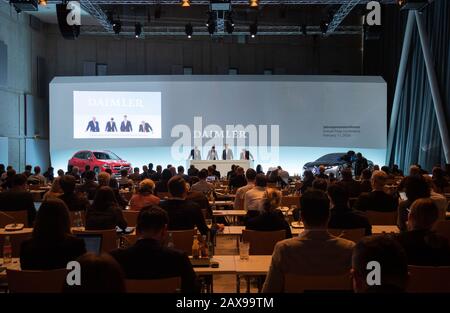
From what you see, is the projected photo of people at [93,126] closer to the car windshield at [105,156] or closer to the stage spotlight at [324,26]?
the car windshield at [105,156]

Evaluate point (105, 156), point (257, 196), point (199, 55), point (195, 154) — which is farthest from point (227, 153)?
point (257, 196)

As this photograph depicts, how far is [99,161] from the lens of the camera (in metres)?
18.4

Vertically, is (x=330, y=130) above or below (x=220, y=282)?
above

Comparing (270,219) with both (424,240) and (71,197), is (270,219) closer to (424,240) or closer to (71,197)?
(424,240)

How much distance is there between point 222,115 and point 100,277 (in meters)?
17.3

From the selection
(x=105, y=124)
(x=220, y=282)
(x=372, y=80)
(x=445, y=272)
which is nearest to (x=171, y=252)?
(x=445, y=272)

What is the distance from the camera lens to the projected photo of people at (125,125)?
60.3 feet

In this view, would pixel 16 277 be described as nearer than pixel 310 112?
Yes

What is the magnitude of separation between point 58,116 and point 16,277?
1653 cm

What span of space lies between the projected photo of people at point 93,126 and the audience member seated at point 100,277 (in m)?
17.4

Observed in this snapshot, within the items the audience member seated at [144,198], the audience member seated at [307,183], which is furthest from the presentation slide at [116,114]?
the audience member seated at [144,198]

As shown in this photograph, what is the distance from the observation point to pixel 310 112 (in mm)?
18844

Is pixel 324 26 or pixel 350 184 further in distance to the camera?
pixel 324 26
